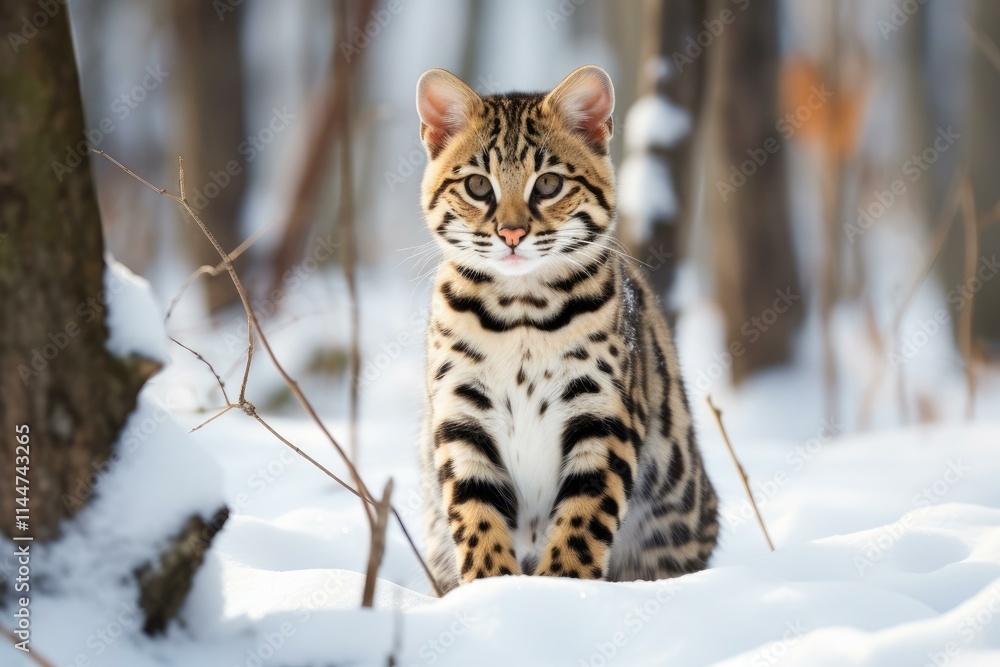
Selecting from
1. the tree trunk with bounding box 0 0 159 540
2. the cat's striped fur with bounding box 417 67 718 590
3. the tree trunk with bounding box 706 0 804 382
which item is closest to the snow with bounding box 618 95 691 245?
the tree trunk with bounding box 706 0 804 382

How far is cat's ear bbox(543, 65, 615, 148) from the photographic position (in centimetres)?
344

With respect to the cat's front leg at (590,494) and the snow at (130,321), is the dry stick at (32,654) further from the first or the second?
the cat's front leg at (590,494)

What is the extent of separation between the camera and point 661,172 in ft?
19.6

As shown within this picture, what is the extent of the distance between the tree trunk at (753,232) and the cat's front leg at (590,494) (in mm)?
5424

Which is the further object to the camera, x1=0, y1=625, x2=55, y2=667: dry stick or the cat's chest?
the cat's chest

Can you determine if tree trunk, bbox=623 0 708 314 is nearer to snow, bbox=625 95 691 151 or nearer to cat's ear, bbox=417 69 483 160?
snow, bbox=625 95 691 151

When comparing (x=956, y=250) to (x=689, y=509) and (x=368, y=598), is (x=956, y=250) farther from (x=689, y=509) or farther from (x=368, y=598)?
(x=368, y=598)

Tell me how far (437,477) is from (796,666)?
5.60ft

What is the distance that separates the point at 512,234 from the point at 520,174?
1.00 ft

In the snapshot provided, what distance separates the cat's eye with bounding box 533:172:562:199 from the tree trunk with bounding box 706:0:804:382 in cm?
513

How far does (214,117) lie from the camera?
10.3m

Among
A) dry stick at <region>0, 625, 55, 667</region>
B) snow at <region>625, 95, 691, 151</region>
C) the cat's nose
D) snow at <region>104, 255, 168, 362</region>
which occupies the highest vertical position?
snow at <region>625, 95, 691, 151</region>

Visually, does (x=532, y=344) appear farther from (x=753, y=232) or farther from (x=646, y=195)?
(x=753, y=232)

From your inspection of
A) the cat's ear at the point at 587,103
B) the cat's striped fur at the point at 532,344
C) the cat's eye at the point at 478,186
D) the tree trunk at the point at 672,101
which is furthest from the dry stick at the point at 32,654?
the tree trunk at the point at 672,101
